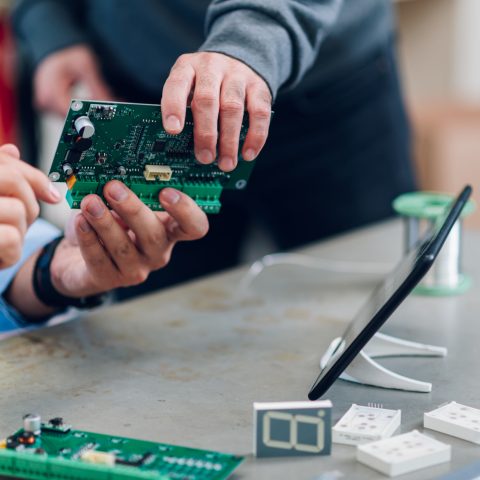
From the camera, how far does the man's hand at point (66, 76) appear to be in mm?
1532

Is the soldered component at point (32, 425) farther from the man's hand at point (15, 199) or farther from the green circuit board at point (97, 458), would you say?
the man's hand at point (15, 199)

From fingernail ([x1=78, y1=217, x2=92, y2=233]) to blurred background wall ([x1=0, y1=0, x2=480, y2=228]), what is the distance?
177 cm

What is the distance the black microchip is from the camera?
87 centimetres

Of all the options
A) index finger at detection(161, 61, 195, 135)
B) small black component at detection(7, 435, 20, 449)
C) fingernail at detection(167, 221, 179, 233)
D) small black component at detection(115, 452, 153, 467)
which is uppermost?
index finger at detection(161, 61, 195, 135)

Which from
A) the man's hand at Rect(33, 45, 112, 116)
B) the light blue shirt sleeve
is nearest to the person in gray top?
the man's hand at Rect(33, 45, 112, 116)

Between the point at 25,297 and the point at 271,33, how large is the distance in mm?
445

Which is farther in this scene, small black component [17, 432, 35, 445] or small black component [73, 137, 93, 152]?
small black component [73, 137, 93, 152]

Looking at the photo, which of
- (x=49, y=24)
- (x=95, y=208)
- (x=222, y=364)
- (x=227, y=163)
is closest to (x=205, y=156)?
(x=227, y=163)

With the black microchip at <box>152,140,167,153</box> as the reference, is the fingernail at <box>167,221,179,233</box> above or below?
below

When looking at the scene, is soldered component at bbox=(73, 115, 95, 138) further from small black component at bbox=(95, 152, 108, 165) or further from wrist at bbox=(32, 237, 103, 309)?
wrist at bbox=(32, 237, 103, 309)

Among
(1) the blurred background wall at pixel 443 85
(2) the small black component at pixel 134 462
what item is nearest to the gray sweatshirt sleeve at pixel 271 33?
(2) the small black component at pixel 134 462

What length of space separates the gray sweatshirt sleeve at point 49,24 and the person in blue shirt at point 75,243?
53 cm

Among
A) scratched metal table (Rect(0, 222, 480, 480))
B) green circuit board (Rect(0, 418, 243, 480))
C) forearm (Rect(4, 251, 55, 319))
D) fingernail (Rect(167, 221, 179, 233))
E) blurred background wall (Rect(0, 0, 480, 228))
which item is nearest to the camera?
green circuit board (Rect(0, 418, 243, 480))

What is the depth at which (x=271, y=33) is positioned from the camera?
0.96 metres
